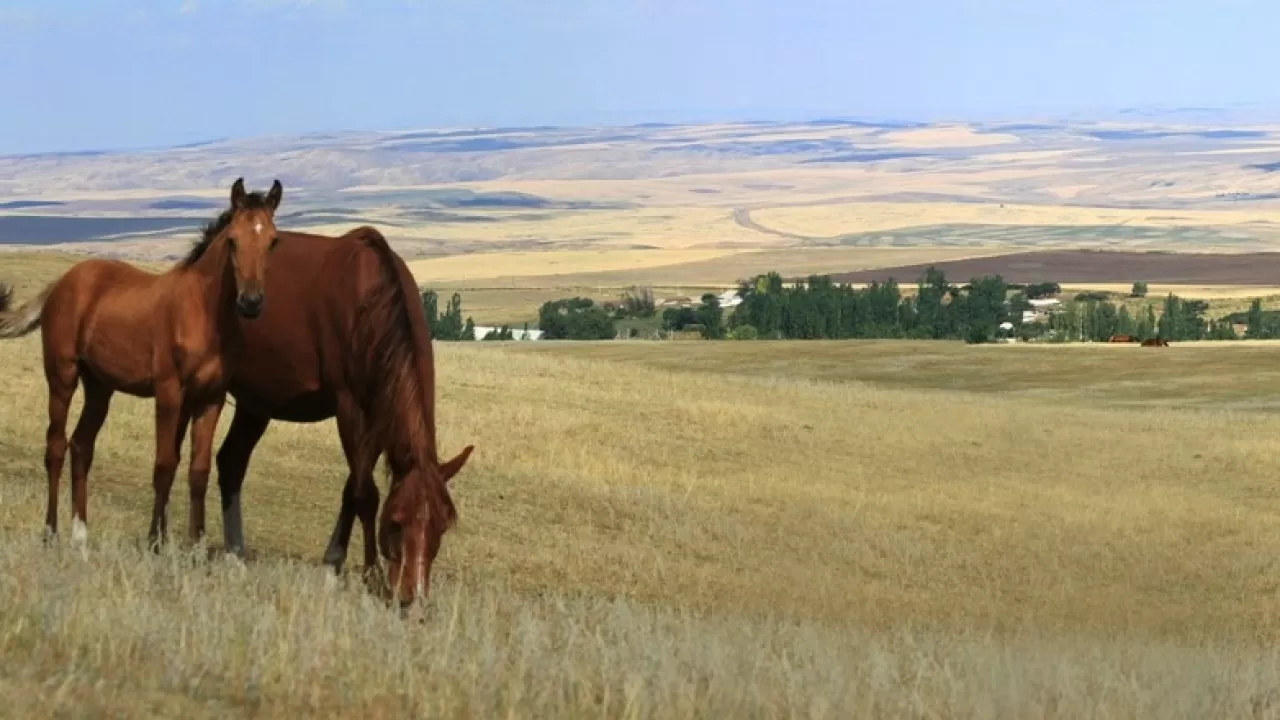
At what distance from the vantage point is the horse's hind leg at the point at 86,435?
13305 mm

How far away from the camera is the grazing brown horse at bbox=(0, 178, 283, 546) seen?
1263 cm

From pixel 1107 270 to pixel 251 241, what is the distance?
179 m

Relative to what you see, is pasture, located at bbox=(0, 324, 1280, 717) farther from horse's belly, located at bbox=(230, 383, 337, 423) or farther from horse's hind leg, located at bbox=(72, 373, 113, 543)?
horse's belly, located at bbox=(230, 383, 337, 423)

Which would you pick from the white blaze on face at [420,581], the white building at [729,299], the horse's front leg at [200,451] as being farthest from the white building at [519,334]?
the white blaze on face at [420,581]

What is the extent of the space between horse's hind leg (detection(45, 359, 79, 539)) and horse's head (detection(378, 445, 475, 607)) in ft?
12.2

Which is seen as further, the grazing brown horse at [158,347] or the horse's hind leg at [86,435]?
the horse's hind leg at [86,435]

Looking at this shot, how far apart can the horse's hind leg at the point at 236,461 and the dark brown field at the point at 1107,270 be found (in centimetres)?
15787

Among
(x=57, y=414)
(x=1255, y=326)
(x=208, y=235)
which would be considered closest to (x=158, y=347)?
(x=208, y=235)

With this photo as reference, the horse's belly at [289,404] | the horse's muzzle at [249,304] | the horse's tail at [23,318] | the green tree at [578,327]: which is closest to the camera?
the horse's muzzle at [249,304]

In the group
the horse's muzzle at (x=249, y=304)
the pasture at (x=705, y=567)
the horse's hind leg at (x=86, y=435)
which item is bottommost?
the pasture at (x=705, y=567)

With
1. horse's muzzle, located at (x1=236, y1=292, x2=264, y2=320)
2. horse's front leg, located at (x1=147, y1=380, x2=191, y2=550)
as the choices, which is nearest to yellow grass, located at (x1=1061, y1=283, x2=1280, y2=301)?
horse's front leg, located at (x1=147, y1=380, x2=191, y2=550)

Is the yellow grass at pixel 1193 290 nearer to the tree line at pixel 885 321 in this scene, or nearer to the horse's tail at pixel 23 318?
the tree line at pixel 885 321

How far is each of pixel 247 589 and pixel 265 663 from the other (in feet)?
9.13

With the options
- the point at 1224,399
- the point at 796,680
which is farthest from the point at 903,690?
the point at 1224,399
